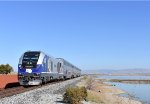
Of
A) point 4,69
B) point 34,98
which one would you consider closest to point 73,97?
point 34,98

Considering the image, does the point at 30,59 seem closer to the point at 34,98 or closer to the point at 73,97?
the point at 34,98

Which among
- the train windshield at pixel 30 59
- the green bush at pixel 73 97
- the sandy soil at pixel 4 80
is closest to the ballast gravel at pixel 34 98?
the green bush at pixel 73 97

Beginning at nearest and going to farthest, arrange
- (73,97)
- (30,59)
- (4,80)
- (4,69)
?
(73,97) < (30,59) < (4,80) < (4,69)

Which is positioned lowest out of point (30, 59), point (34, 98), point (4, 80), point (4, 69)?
point (34, 98)

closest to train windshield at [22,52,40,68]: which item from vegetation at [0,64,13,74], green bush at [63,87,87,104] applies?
green bush at [63,87,87,104]

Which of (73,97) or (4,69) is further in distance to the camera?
(4,69)

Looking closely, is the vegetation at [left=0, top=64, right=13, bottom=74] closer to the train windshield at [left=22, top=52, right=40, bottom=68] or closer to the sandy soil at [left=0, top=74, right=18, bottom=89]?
the sandy soil at [left=0, top=74, right=18, bottom=89]

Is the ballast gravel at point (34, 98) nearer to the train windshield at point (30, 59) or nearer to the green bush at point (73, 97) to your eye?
the green bush at point (73, 97)

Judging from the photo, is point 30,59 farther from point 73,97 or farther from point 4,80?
point 73,97

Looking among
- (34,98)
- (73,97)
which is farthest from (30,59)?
(73,97)

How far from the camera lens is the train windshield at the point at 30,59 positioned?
33844 millimetres

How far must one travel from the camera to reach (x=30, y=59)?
112 feet

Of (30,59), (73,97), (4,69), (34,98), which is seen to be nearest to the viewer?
(73,97)

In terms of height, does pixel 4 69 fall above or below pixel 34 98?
above
